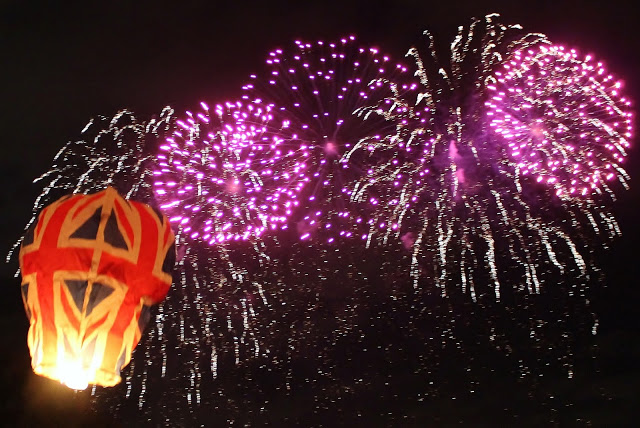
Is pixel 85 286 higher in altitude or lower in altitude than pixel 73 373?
higher

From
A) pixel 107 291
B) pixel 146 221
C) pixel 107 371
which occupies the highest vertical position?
pixel 146 221

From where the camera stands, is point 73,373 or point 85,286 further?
point 73,373

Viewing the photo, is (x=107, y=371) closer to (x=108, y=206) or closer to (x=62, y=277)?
(x=62, y=277)

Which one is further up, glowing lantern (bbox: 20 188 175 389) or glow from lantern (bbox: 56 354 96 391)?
glowing lantern (bbox: 20 188 175 389)

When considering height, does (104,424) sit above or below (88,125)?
below

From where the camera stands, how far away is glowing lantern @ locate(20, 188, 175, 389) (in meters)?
5.97

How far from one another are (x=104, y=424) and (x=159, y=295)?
292 inches

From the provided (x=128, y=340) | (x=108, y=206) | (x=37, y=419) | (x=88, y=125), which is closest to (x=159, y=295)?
(x=128, y=340)

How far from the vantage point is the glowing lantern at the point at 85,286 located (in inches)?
235

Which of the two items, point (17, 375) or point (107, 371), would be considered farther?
point (17, 375)

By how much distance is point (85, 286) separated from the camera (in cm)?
591

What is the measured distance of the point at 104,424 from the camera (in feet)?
41.7

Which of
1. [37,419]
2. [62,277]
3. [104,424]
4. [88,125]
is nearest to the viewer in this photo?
[62,277]

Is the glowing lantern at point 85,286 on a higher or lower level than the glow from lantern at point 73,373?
higher
